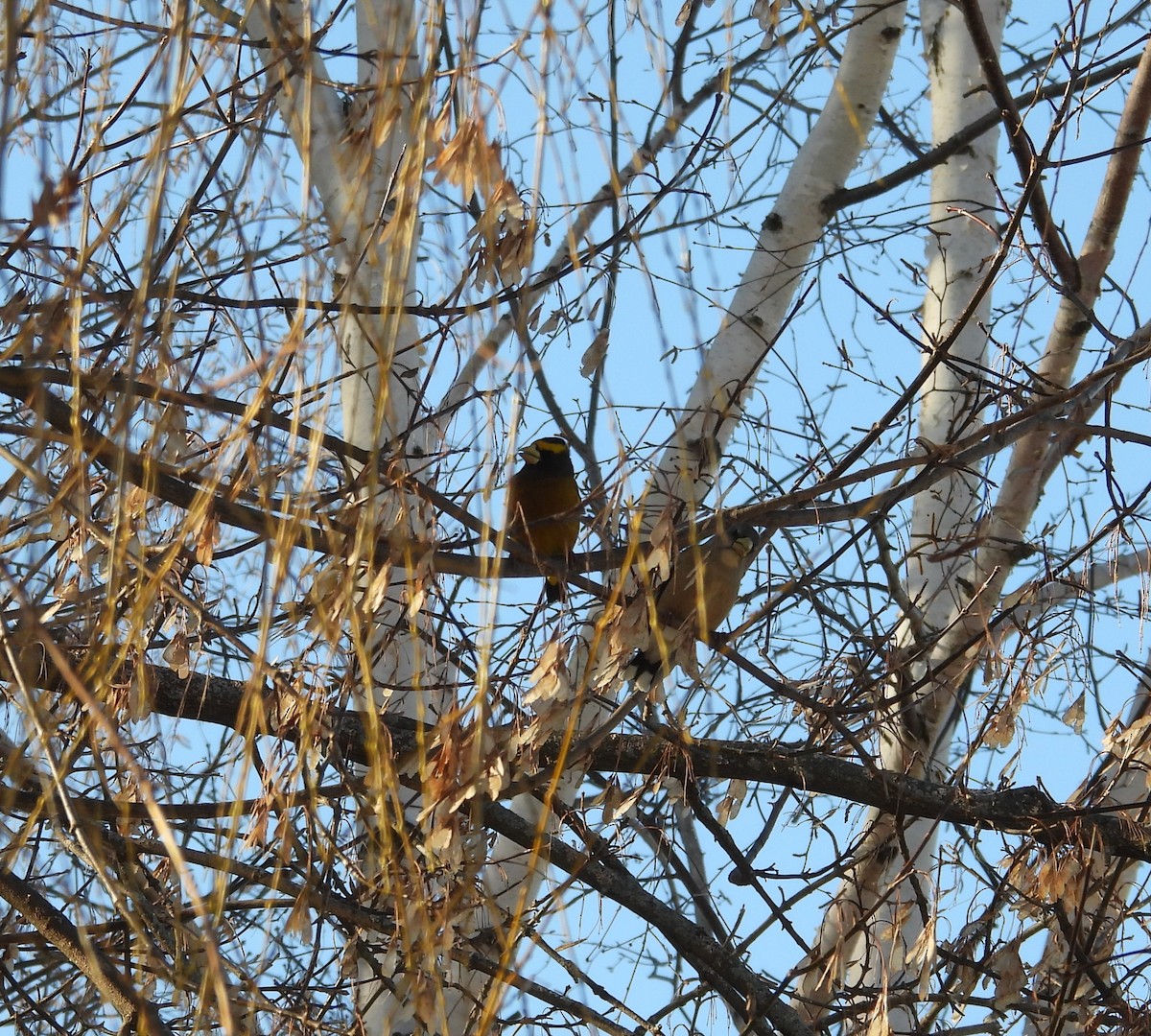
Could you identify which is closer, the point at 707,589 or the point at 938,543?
the point at 938,543

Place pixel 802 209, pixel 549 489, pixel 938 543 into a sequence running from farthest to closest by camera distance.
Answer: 1. pixel 549 489
2. pixel 802 209
3. pixel 938 543

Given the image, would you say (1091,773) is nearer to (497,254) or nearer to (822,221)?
(822,221)

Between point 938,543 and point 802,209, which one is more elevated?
point 802,209

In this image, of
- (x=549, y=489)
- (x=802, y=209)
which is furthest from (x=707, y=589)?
(x=549, y=489)

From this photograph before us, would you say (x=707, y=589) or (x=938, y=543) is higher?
(x=707, y=589)

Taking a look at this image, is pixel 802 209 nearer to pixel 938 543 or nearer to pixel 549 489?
pixel 938 543

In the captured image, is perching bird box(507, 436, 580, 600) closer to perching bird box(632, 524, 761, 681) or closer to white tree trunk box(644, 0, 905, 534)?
perching bird box(632, 524, 761, 681)

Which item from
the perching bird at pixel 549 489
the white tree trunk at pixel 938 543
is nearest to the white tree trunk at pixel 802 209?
the white tree trunk at pixel 938 543

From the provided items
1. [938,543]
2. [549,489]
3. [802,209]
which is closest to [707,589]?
[938,543]

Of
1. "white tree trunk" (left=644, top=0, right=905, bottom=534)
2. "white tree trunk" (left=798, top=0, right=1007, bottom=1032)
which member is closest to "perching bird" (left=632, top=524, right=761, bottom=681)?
"white tree trunk" (left=644, top=0, right=905, bottom=534)

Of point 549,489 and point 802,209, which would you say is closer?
point 802,209

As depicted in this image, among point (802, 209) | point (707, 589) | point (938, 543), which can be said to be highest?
point (802, 209)

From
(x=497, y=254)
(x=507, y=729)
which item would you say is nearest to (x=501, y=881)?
(x=507, y=729)

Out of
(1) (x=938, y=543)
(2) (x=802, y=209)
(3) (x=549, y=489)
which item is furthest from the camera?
(3) (x=549, y=489)
